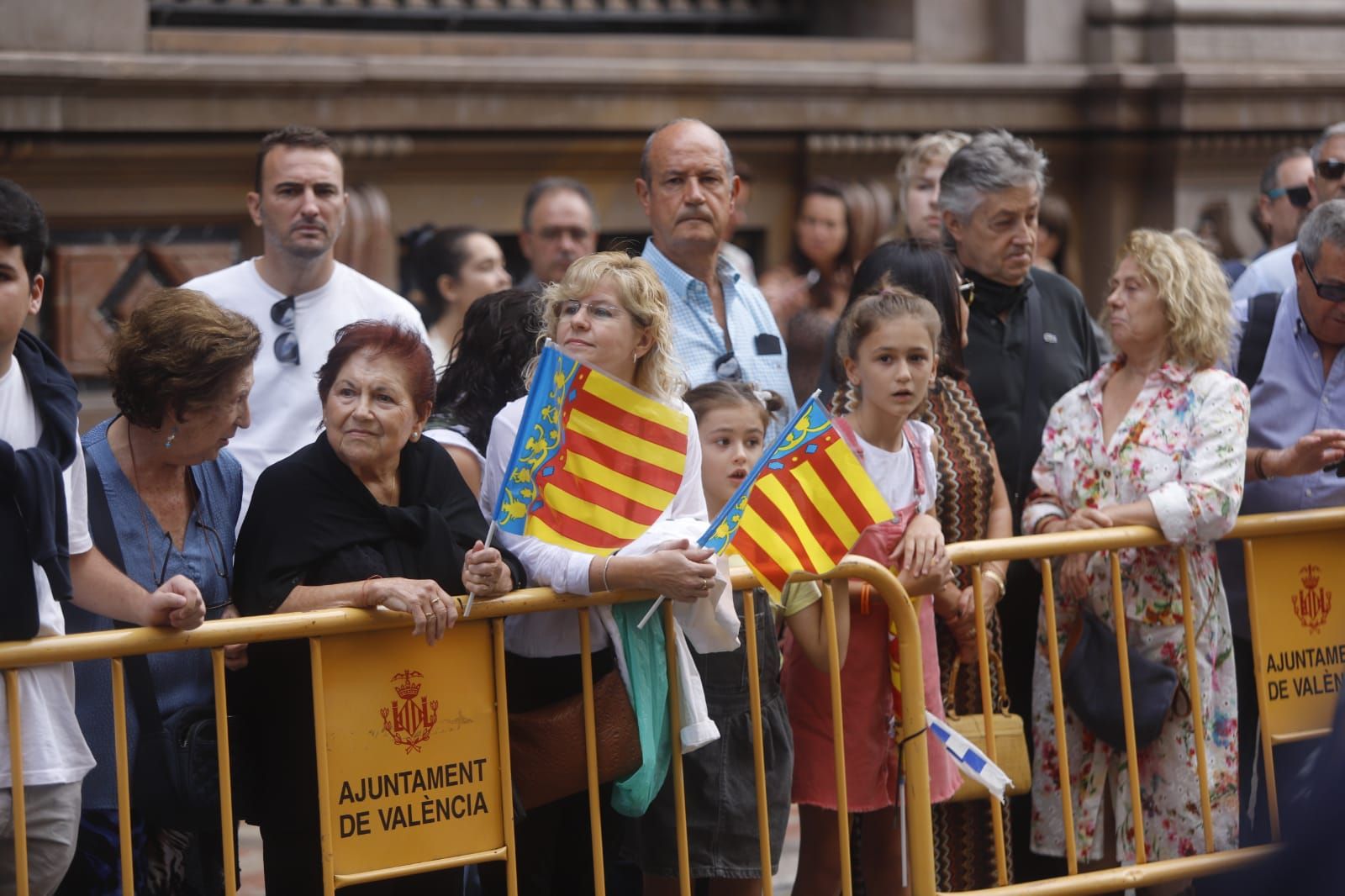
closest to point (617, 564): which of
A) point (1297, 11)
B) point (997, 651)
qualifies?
point (997, 651)

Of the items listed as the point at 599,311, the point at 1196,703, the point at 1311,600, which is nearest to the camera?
the point at 599,311

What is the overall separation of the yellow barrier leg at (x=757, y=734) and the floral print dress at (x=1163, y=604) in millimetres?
1100

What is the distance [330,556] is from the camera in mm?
4398

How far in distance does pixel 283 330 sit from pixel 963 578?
6.93 feet

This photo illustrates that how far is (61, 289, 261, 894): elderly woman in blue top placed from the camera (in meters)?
4.35

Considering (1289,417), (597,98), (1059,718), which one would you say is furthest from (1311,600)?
(597,98)

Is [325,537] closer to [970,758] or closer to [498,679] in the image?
[498,679]

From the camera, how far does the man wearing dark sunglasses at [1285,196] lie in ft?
25.2

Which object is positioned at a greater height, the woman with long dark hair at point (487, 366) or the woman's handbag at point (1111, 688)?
the woman with long dark hair at point (487, 366)

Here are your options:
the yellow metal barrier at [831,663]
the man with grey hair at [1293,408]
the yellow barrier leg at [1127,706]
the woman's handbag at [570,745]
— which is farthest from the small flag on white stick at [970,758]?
Answer: the man with grey hair at [1293,408]

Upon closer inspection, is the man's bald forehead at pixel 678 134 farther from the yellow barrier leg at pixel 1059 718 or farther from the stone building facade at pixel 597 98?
the stone building facade at pixel 597 98

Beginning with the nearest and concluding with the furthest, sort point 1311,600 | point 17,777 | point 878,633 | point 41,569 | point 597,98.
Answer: point 17,777
point 41,569
point 878,633
point 1311,600
point 597,98

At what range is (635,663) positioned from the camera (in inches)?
180

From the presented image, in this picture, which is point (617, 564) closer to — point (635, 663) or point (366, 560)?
point (635, 663)
